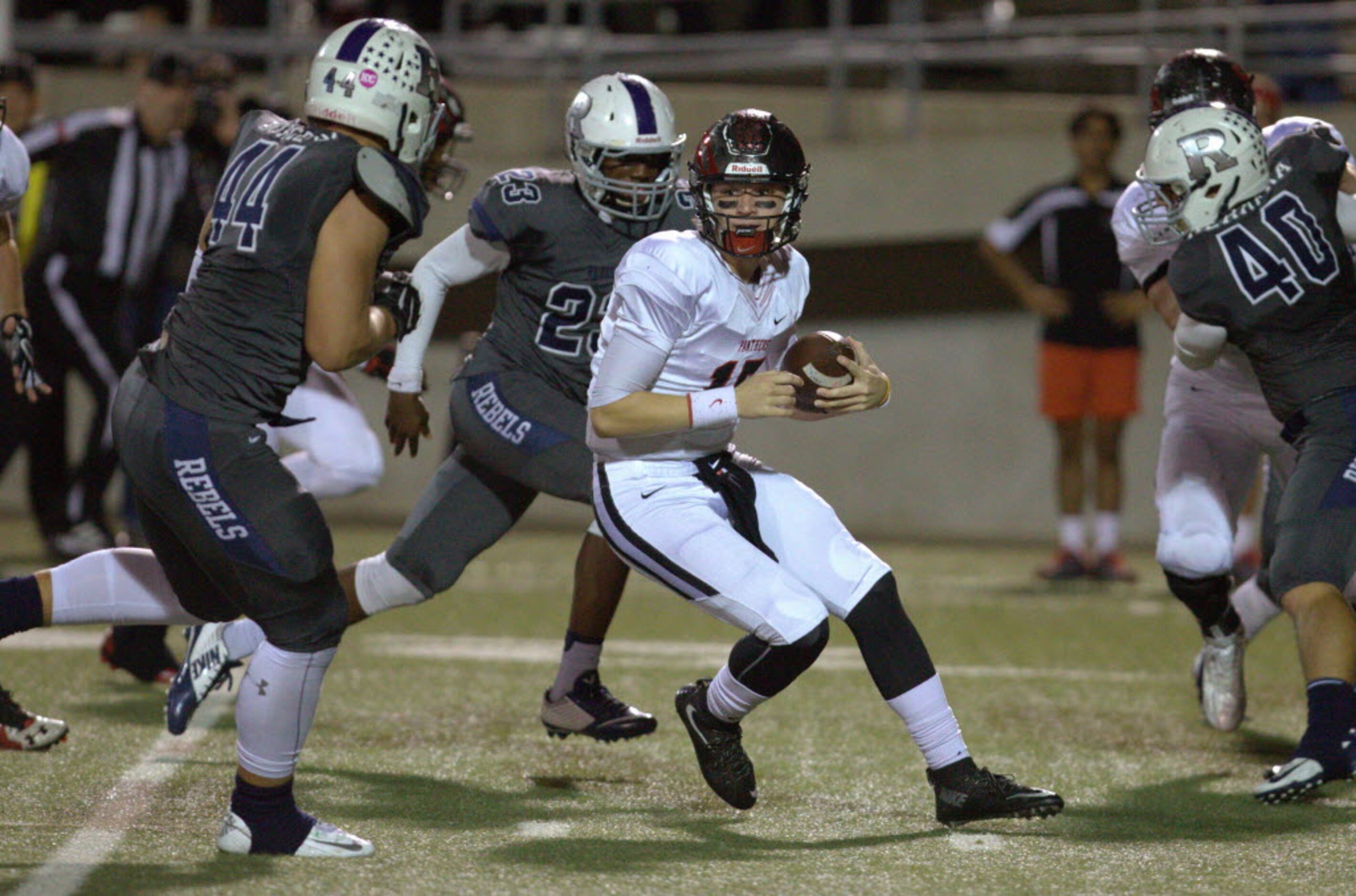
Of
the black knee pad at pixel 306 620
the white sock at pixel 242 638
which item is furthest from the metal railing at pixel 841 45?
the black knee pad at pixel 306 620

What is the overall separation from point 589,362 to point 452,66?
240 inches

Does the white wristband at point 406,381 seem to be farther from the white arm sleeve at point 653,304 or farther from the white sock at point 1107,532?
the white sock at point 1107,532

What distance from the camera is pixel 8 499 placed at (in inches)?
403

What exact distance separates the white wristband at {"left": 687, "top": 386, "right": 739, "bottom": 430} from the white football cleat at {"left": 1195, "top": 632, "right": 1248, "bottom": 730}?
184 cm

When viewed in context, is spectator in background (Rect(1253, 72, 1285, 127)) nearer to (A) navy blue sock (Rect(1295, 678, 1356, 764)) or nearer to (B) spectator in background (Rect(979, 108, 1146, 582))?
(B) spectator in background (Rect(979, 108, 1146, 582))

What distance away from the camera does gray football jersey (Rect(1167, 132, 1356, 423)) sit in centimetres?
426

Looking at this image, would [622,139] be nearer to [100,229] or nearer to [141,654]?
[141,654]

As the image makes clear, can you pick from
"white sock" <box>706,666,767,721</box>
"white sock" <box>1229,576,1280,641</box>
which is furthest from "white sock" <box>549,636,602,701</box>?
"white sock" <box>1229,576,1280,641</box>

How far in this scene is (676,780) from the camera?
14.0 feet

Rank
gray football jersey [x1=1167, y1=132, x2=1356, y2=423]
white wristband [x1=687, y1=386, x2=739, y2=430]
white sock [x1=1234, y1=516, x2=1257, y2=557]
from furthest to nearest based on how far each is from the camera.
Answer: white sock [x1=1234, y1=516, x2=1257, y2=557]
gray football jersey [x1=1167, y1=132, x2=1356, y2=423]
white wristband [x1=687, y1=386, x2=739, y2=430]

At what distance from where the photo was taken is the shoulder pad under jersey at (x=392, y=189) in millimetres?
3404

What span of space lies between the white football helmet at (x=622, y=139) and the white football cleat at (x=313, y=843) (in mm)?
1741

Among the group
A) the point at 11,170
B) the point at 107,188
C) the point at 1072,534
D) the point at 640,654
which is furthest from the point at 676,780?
the point at 107,188

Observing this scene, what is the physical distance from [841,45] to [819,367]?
6.41m
